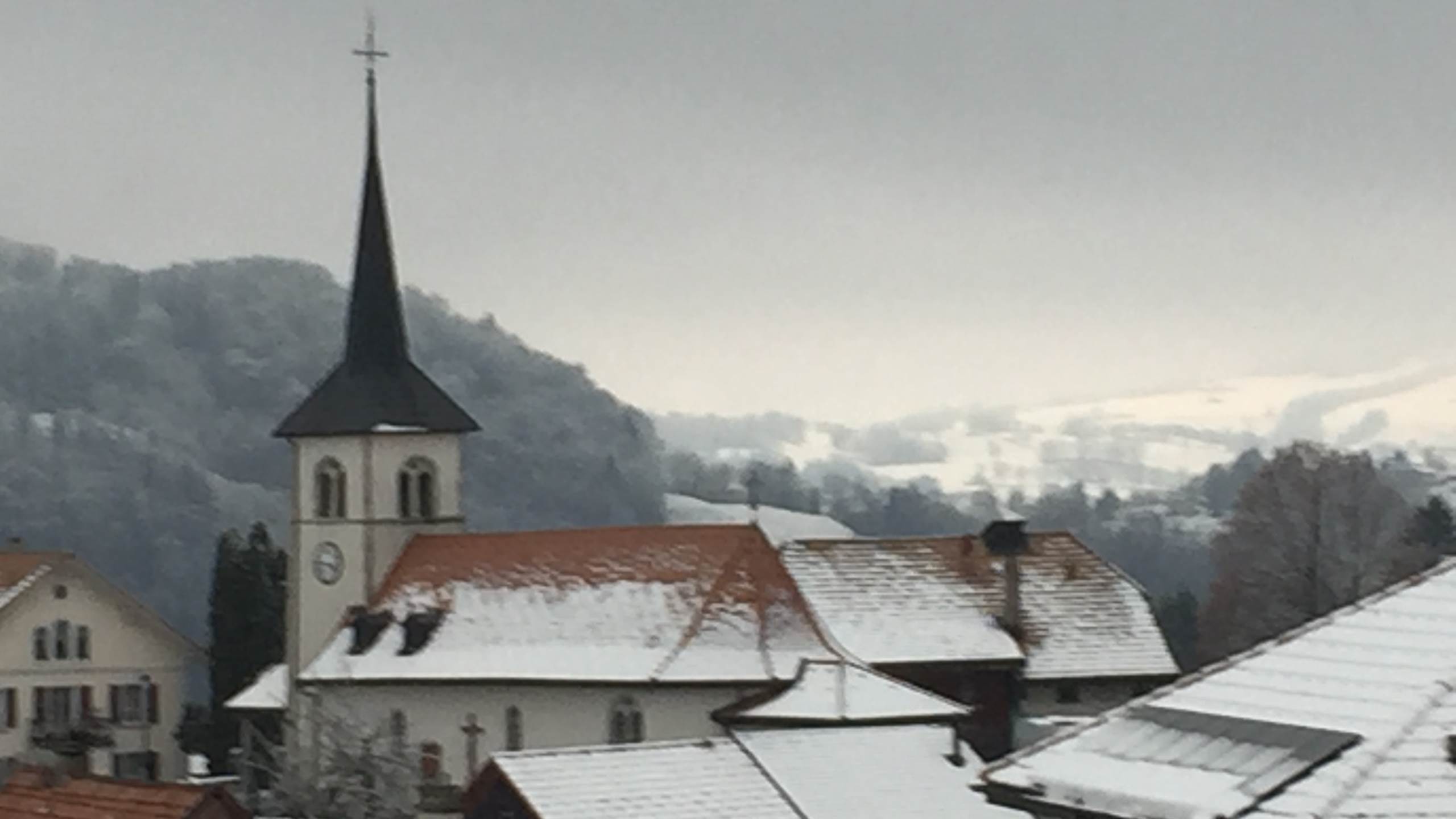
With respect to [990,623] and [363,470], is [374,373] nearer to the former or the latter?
[363,470]

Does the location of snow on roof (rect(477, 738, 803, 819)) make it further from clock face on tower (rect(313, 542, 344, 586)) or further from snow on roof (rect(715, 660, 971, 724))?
clock face on tower (rect(313, 542, 344, 586))

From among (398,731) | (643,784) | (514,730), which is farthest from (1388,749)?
(398,731)

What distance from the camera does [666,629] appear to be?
Result: 49406 millimetres

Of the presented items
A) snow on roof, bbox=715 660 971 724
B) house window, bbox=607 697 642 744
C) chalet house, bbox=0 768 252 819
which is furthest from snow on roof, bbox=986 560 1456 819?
house window, bbox=607 697 642 744

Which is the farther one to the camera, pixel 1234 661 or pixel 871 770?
pixel 871 770

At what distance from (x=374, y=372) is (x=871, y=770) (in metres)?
22.2

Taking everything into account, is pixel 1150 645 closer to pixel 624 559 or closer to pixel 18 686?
pixel 624 559

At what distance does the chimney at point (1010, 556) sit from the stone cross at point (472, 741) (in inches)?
397

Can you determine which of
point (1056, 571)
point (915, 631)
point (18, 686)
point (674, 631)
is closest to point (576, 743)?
point (674, 631)

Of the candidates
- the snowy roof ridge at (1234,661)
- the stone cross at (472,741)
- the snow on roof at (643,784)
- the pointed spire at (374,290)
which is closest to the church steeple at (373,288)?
the pointed spire at (374,290)

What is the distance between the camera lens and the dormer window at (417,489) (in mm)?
58688

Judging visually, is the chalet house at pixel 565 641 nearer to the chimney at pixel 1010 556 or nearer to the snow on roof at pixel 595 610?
the snow on roof at pixel 595 610

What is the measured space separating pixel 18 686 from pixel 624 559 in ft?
70.2

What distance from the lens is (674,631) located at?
49.2 meters
